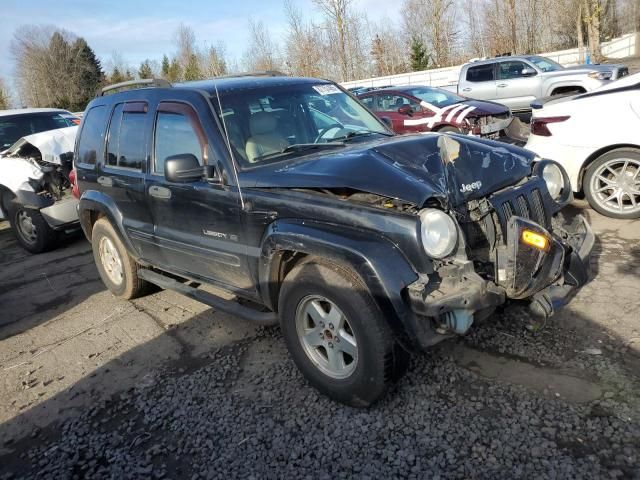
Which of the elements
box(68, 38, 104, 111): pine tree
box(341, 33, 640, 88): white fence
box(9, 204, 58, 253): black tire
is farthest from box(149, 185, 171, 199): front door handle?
box(68, 38, 104, 111): pine tree

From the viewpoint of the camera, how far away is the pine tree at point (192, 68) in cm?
4875

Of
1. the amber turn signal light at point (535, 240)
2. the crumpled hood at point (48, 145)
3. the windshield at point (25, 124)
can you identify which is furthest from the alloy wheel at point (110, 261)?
the windshield at point (25, 124)

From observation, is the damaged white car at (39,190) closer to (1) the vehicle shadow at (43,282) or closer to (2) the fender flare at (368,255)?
(1) the vehicle shadow at (43,282)

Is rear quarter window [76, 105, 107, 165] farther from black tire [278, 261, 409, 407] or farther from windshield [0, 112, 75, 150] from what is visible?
windshield [0, 112, 75, 150]

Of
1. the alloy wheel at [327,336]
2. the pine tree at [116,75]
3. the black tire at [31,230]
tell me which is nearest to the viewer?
the alloy wheel at [327,336]

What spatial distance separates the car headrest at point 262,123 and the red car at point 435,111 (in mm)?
6093

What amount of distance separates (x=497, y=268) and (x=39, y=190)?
679 cm

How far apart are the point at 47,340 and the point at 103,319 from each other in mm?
507

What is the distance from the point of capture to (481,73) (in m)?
14.6

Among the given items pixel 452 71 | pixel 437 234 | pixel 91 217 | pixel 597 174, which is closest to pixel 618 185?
pixel 597 174

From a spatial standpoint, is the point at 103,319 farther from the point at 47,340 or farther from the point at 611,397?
the point at 611,397

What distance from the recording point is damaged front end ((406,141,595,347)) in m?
2.65

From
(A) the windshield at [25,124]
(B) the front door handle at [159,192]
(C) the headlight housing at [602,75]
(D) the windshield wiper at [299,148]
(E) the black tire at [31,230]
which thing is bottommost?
(E) the black tire at [31,230]

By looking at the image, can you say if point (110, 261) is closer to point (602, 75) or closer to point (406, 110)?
point (406, 110)
